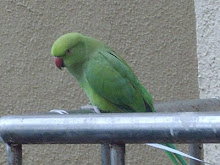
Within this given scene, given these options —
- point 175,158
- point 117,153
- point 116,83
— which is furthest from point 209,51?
point 117,153

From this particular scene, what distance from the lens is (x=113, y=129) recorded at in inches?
41.3

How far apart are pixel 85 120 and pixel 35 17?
2.17 m

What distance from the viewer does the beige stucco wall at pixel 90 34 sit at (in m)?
3.16

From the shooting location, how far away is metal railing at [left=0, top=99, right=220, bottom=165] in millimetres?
1011

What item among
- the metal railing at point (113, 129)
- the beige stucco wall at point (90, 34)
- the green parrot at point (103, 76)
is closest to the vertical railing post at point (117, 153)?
the metal railing at point (113, 129)

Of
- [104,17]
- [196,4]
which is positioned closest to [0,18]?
[104,17]

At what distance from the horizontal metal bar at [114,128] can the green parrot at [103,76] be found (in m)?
1.44

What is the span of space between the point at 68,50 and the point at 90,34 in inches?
24.3

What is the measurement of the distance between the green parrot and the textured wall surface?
0.44 m

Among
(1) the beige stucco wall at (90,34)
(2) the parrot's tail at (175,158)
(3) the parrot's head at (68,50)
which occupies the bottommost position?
(2) the parrot's tail at (175,158)

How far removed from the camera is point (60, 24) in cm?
319

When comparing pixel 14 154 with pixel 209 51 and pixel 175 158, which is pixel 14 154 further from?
pixel 209 51

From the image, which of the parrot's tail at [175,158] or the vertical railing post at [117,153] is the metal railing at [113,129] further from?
the parrot's tail at [175,158]

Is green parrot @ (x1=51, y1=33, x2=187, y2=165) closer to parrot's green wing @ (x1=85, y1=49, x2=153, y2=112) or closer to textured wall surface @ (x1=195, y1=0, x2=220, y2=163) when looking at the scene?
parrot's green wing @ (x1=85, y1=49, x2=153, y2=112)
